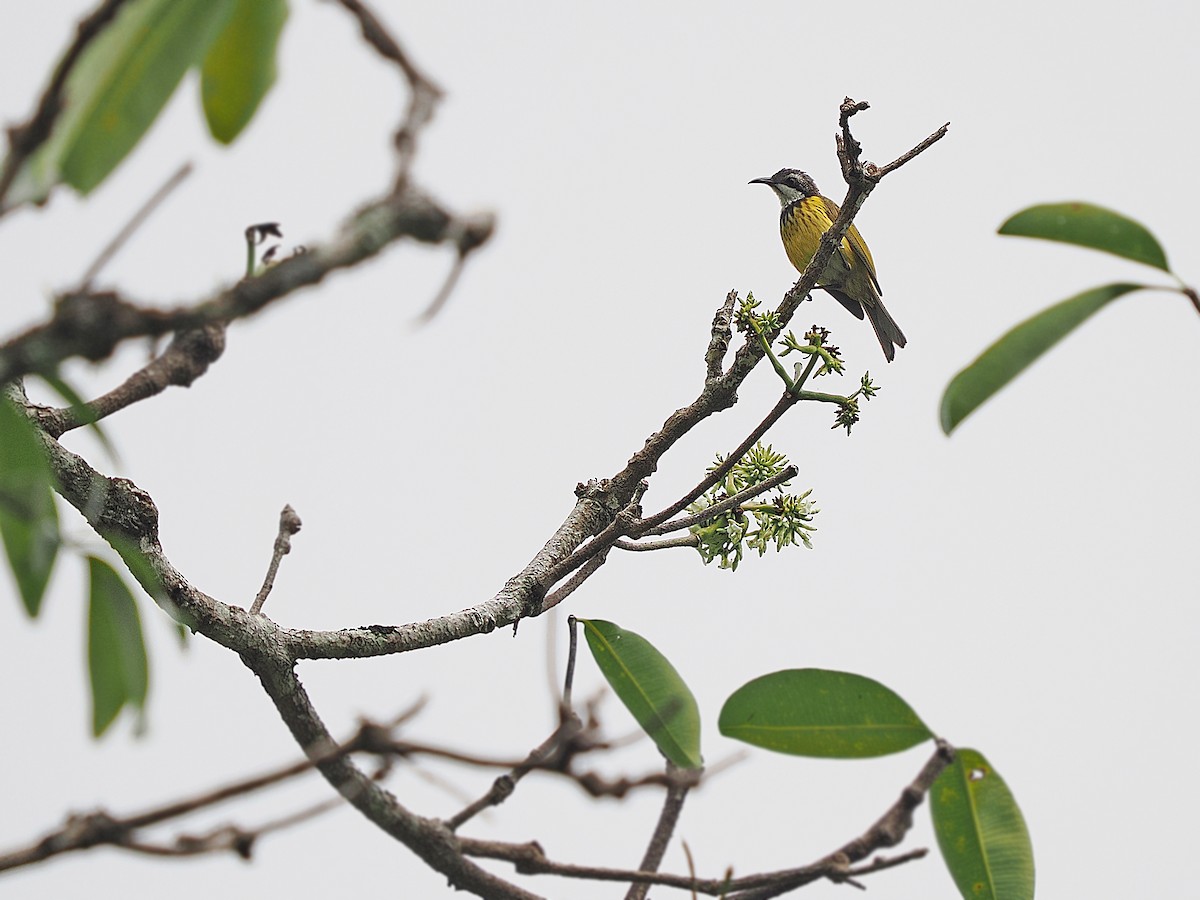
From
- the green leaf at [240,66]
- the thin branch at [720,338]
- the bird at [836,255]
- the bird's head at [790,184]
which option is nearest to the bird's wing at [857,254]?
the bird at [836,255]

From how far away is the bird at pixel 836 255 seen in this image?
663 centimetres

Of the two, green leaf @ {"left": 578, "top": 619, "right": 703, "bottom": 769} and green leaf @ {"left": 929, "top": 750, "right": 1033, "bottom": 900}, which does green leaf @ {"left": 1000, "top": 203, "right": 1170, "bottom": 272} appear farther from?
green leaf @ {"left": 578, "top": 619, "right": 703, "bottom": 769}

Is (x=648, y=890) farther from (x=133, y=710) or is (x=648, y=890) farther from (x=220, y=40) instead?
(x=220, y=40)

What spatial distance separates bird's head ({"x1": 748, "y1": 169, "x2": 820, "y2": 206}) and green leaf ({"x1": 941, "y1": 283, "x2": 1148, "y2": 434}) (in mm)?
6607

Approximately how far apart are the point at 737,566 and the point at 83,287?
5.96 feet

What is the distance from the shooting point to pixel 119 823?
0.81 meters

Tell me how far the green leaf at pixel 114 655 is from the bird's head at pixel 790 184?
6905mm

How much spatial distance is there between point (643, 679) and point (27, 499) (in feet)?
3.56

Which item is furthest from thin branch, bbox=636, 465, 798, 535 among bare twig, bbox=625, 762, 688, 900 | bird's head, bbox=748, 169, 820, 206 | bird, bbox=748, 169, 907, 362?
bird's head, bbox=748, 169, 820, 206

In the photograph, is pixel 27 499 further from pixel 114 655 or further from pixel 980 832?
pixel 980 832

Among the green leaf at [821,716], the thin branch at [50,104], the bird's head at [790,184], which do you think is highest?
the bird's head at [790,184]

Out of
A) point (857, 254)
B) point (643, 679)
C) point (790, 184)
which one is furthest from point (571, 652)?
point (790, 184)

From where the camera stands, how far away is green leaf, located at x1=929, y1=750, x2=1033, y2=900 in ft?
5.24

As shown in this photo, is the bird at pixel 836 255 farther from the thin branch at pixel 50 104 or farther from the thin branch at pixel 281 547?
the thin branch at pixel 50 104
